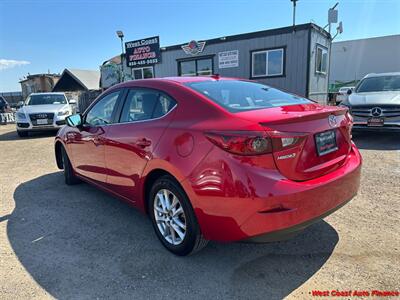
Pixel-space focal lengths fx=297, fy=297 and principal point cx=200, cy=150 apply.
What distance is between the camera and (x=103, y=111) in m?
3.82

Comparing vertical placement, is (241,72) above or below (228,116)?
above

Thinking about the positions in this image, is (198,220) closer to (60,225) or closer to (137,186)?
(137,186)

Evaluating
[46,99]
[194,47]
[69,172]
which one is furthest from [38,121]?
[194,47]

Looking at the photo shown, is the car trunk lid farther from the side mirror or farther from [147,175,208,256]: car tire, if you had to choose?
the side mirror

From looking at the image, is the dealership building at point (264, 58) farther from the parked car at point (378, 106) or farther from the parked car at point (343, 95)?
the parked car at point (378, 106)

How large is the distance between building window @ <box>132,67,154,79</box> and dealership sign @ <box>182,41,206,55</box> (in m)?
2.87

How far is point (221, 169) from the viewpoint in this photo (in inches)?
85.3

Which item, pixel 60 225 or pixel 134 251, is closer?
pixel 134 251

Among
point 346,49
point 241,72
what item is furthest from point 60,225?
point 346,49

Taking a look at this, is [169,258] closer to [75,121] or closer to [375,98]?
[75,121]

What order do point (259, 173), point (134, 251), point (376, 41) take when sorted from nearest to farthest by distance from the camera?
point (259, 173), point (134, 251), point (376, 41)

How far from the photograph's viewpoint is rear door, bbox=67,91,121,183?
11.9 feet

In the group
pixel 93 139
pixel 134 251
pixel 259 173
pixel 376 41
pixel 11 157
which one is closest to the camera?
pixel 259 173

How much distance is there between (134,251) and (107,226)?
2.35 feet
